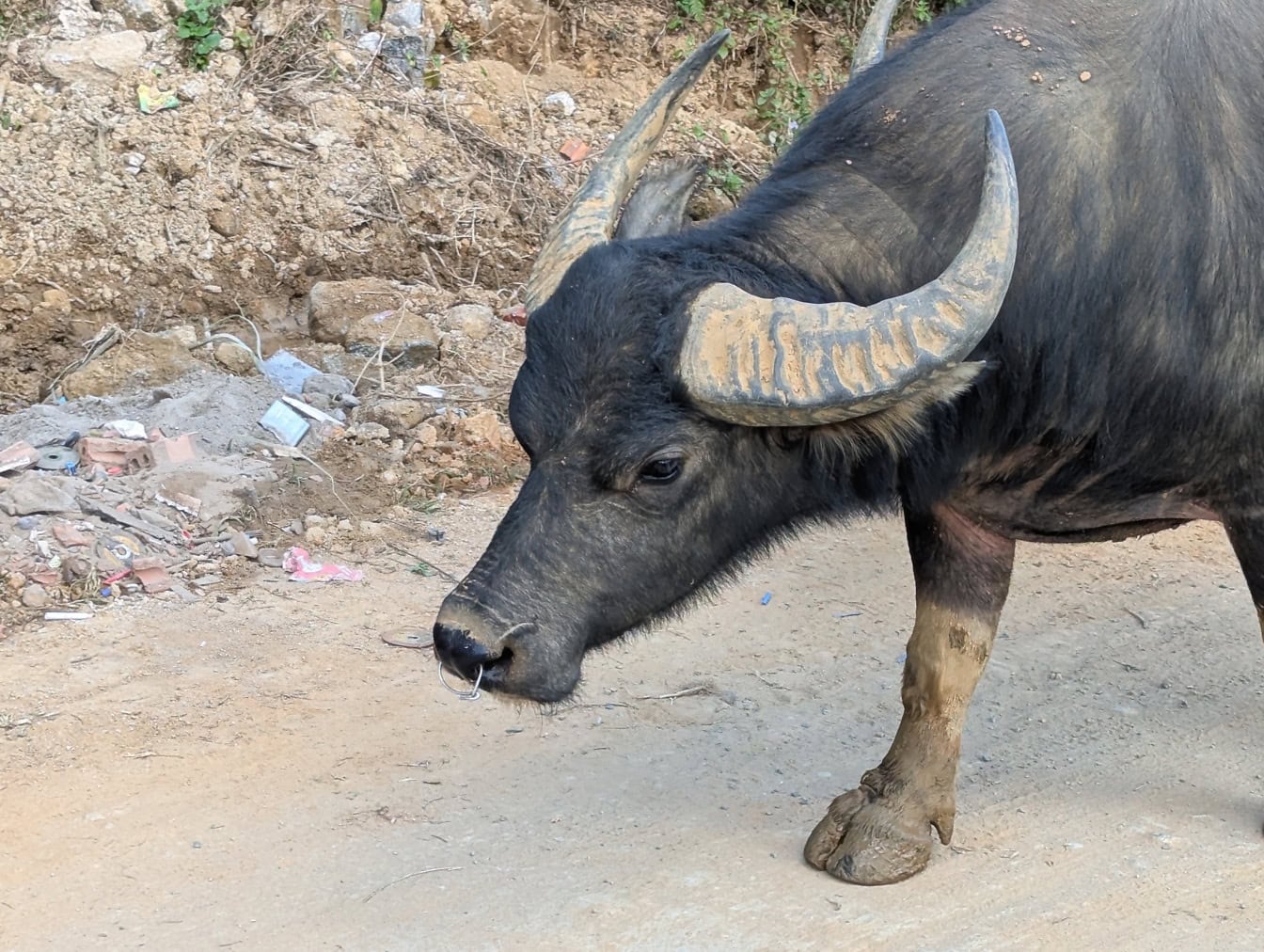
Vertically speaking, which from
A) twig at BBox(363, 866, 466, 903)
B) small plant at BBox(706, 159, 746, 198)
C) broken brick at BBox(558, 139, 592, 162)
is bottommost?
twig at BBox(363, 866, 466, 903)

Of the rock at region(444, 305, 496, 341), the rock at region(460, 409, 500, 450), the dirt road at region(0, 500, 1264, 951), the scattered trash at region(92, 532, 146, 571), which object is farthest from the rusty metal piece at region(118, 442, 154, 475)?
A: the rock at region(444, 305, 496, 341)

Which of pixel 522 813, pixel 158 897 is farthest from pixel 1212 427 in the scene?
pixel 158 897

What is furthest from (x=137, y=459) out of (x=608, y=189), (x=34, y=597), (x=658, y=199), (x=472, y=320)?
(x=608, y=189)

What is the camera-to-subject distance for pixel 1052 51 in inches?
128

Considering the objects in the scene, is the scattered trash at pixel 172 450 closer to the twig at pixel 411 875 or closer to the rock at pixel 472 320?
the rock at pixel 472 320

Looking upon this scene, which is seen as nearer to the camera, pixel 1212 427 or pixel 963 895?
pixel 1212 427

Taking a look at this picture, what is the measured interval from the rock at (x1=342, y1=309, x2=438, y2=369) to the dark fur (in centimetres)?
356

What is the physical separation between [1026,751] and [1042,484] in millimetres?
1151

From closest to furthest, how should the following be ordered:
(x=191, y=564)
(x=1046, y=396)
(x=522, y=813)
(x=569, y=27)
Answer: (x=1046, y=396) < (x=522, y=813) < (x=191, y=564) < (x=569, y=27)

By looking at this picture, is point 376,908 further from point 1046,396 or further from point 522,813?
point 1046,396

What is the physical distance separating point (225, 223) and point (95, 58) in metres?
1.10

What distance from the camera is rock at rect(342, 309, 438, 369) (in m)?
6.68

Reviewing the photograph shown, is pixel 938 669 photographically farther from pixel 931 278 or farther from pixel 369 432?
pixel 369 432

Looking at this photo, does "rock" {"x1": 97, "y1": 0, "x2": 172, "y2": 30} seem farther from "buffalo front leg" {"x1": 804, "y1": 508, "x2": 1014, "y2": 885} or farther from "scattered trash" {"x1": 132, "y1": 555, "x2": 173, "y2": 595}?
"buffalo front leg" {"x1": 804, "y1": 508, "x2": 1014, "y2": 885}
